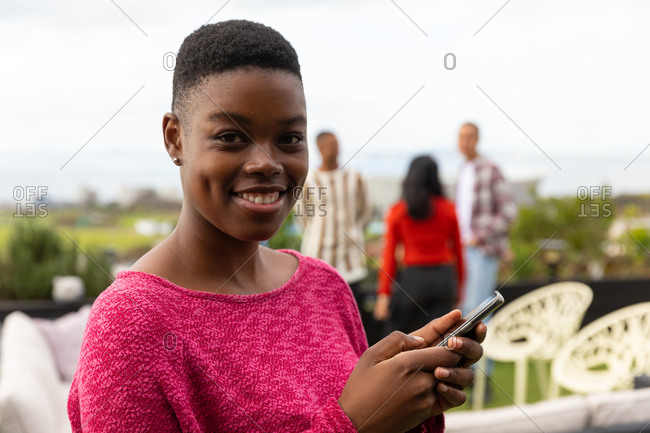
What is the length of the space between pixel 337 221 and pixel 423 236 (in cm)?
53

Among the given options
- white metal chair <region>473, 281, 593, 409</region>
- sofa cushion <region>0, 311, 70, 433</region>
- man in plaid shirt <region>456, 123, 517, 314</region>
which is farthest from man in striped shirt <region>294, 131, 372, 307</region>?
sofa cushion <region>0, 311, 70, 433</region>

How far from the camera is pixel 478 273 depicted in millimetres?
4270

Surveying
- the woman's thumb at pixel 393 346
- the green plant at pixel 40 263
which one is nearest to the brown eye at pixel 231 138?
the woman's thumb at pixel 393 346

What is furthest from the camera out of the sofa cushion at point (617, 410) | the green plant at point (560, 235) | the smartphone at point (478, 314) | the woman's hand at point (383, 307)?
the green plant at point (560, 235)

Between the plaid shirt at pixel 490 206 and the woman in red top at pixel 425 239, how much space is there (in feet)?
1.17

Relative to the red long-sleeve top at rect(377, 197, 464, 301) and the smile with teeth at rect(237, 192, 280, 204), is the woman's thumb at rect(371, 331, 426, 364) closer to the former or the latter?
the smile with teeth at rect(237, 192, 280, 204)

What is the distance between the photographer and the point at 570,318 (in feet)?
13.5

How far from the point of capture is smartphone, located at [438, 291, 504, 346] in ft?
2.92

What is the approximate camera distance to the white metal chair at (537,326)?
390 centimetres

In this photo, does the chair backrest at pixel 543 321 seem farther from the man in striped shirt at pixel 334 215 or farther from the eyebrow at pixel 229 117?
the eyebrow at pixel 229 117

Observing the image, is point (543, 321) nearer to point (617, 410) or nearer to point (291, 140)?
point (617, 410)

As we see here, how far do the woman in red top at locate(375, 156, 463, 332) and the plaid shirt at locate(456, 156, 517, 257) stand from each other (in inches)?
14.1

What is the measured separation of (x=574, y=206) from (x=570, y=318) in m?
2.91

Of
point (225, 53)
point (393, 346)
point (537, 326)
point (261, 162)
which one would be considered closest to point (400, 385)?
point (393, 346)
